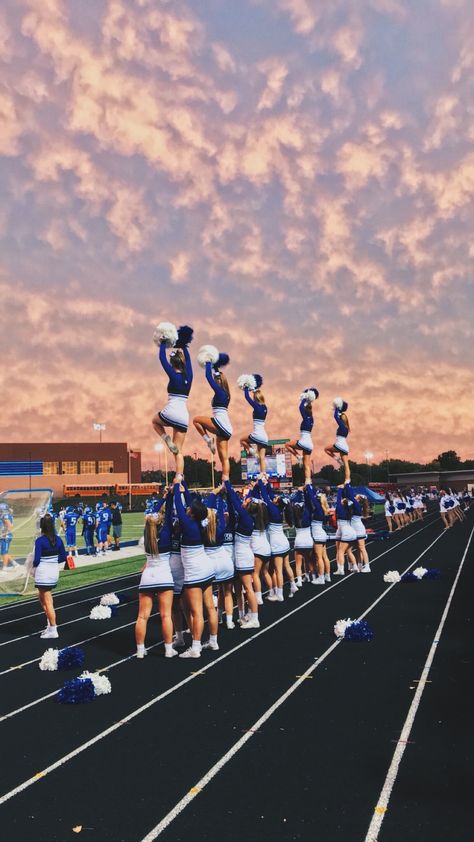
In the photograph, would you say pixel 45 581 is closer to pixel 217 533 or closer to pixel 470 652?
pixel 217 533

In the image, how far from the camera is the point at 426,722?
19.7 feet

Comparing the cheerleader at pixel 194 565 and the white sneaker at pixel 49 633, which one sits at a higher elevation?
the cheerleader at pixel 194 565

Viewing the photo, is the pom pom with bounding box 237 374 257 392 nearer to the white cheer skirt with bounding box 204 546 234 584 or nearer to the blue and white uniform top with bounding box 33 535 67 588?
the white cheer skirt with bounding box 204 546 234 584

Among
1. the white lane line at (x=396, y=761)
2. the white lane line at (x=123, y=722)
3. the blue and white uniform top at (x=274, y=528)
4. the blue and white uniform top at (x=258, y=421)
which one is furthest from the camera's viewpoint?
the blue and white uniform top at (x=258, y=421)

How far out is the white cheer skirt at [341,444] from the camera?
1714 centimetres

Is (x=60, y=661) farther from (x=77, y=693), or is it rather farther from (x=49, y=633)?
(x=49, y=633)

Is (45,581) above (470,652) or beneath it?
above

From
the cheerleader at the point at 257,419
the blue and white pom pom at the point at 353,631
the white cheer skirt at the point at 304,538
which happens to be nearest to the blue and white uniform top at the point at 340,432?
the white cheer skirt at the point at 304,538

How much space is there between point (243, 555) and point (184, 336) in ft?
12.7

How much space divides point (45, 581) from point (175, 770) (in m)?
5.33

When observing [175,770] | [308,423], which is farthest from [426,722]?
[308,423]

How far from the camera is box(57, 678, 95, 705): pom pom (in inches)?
270

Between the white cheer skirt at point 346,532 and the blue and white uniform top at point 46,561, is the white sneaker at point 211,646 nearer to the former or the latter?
the blue and white uniform top at point 46,561

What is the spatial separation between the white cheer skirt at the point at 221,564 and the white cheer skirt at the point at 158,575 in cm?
120
